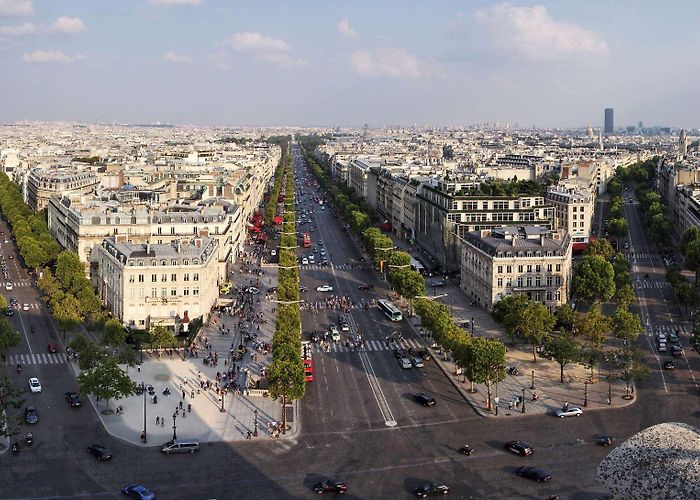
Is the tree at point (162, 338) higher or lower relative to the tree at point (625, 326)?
lower

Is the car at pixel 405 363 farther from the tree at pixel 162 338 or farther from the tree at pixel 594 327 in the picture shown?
the tree at pixel 162 338

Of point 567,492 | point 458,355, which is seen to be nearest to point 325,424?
point 458,355

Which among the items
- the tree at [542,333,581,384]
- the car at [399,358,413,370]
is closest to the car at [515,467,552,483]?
the tree at [542,333,581,384]

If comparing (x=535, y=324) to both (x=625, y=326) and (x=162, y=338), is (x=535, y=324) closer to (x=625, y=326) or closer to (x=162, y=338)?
(x=625, y=326)

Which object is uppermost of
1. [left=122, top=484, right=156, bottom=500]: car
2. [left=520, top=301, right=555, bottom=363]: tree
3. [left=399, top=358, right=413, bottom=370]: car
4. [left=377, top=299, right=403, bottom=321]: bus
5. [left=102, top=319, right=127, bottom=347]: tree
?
[left=520, top=301, right=555, bottom=363]: tree

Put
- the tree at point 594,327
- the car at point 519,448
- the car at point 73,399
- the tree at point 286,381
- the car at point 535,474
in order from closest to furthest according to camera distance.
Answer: the car at point 535,474 < the car at point 519,448 < the tree at point 286,381 < the car at point 73,399 < the tree at point 594,327

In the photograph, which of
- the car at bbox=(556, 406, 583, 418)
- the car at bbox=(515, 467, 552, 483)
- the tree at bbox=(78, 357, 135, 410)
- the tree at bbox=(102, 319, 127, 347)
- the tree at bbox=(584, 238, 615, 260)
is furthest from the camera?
the tree at bbox=(584, 238, 615, 260)

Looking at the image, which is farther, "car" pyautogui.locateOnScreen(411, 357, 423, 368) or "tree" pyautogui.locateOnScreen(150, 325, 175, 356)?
"tree" pyautogui.locateOnScreen(150, 325, 175, 356)

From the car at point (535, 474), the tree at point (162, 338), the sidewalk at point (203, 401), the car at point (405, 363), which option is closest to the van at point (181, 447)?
the sidewalk at point (203, 401)

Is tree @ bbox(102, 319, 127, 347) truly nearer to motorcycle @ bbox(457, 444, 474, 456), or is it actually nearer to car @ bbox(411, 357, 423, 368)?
car @ bbox(411, 357, 423, 368)
